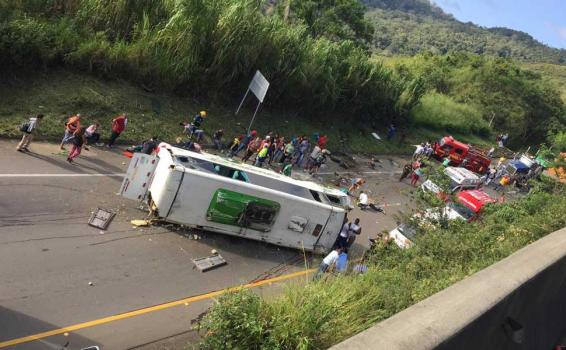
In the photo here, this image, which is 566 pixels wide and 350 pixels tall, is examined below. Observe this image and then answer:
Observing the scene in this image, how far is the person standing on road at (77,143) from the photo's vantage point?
656 inches

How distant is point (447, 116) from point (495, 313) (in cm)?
5170

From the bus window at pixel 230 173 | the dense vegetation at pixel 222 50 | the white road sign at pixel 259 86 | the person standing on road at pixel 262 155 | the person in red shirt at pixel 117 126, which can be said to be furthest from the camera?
the white road sign at pixel 259 86

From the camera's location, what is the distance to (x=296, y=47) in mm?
31094

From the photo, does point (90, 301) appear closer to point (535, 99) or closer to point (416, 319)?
point (416, 319)

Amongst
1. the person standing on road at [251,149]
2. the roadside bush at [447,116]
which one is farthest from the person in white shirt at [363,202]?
the roadside bush at [447,116]

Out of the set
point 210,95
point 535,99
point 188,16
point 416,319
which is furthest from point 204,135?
point 535,99

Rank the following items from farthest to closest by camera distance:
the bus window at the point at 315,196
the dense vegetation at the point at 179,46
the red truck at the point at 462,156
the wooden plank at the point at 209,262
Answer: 1. the red truck at the point at 462,156
2. the dense vegetation at the point at 179,46
3. the bus window at the point at 315,196
4. the wooden plank at the point at 209,262

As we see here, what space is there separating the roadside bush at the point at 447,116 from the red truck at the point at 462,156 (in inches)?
369

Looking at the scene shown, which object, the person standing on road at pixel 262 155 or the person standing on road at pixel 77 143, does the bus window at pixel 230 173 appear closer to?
the person standing on road at pixel 77 143

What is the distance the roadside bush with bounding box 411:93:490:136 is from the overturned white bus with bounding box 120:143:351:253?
34138mm

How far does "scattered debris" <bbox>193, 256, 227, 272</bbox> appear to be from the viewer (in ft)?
44.2

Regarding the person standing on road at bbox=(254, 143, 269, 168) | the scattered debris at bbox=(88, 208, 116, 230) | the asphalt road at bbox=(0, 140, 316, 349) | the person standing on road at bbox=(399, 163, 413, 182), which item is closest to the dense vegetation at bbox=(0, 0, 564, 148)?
the asphalt road at bbox=(0, 140, 316, 349)

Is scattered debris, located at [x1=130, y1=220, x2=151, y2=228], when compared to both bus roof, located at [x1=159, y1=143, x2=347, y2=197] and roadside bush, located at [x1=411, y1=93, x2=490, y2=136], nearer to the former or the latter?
bus roof, located at [x1=159, y1=143, x2=347, y2=197]

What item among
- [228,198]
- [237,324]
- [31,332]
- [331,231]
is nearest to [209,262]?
[228,198]
